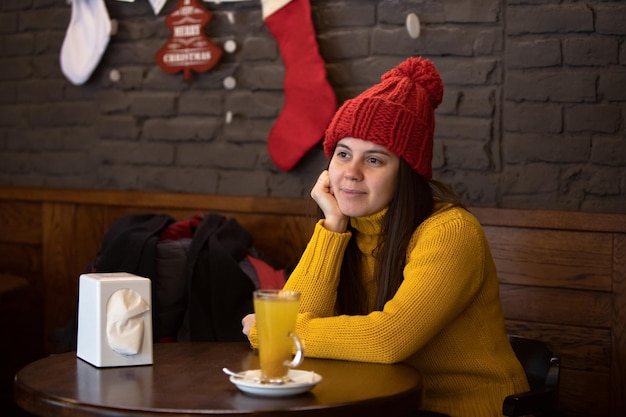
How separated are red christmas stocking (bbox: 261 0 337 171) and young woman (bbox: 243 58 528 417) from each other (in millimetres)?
895

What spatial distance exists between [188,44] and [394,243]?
1.55 metres

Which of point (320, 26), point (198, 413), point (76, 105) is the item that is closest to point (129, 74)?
point (76, 105)

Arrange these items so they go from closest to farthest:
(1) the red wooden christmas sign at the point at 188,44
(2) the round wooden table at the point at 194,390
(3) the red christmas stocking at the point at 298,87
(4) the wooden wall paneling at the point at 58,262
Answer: (2) the round wooden table at the point at 194,390, (3) the red christmas stocking at the point at 298,87, (1) the red wooden christmas sign at the point at 188,44, (4) the wooden wall paneling at the point at 58,262

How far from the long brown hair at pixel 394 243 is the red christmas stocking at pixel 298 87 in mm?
920

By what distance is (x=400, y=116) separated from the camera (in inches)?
75.1

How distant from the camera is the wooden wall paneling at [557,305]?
98.4 inches

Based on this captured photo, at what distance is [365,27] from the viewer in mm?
2861

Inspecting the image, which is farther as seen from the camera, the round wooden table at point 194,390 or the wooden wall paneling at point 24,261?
the wooden wall paneling at point 24,261

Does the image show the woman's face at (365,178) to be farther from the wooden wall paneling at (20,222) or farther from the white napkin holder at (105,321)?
the wooden wall paneling at (20,222)

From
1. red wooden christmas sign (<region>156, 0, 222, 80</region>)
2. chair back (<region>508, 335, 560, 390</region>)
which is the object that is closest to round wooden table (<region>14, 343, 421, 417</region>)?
chair back (<region>508, 335, 560, 390</region>)

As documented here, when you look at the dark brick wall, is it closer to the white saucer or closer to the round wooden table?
the round wooden table

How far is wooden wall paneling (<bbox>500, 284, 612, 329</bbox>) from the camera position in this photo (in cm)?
250

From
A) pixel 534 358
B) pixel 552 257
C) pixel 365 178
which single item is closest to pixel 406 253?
pixel 365 178

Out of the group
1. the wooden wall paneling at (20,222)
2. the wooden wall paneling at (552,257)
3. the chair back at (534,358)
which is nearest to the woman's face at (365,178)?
the chair back at (534,358)
